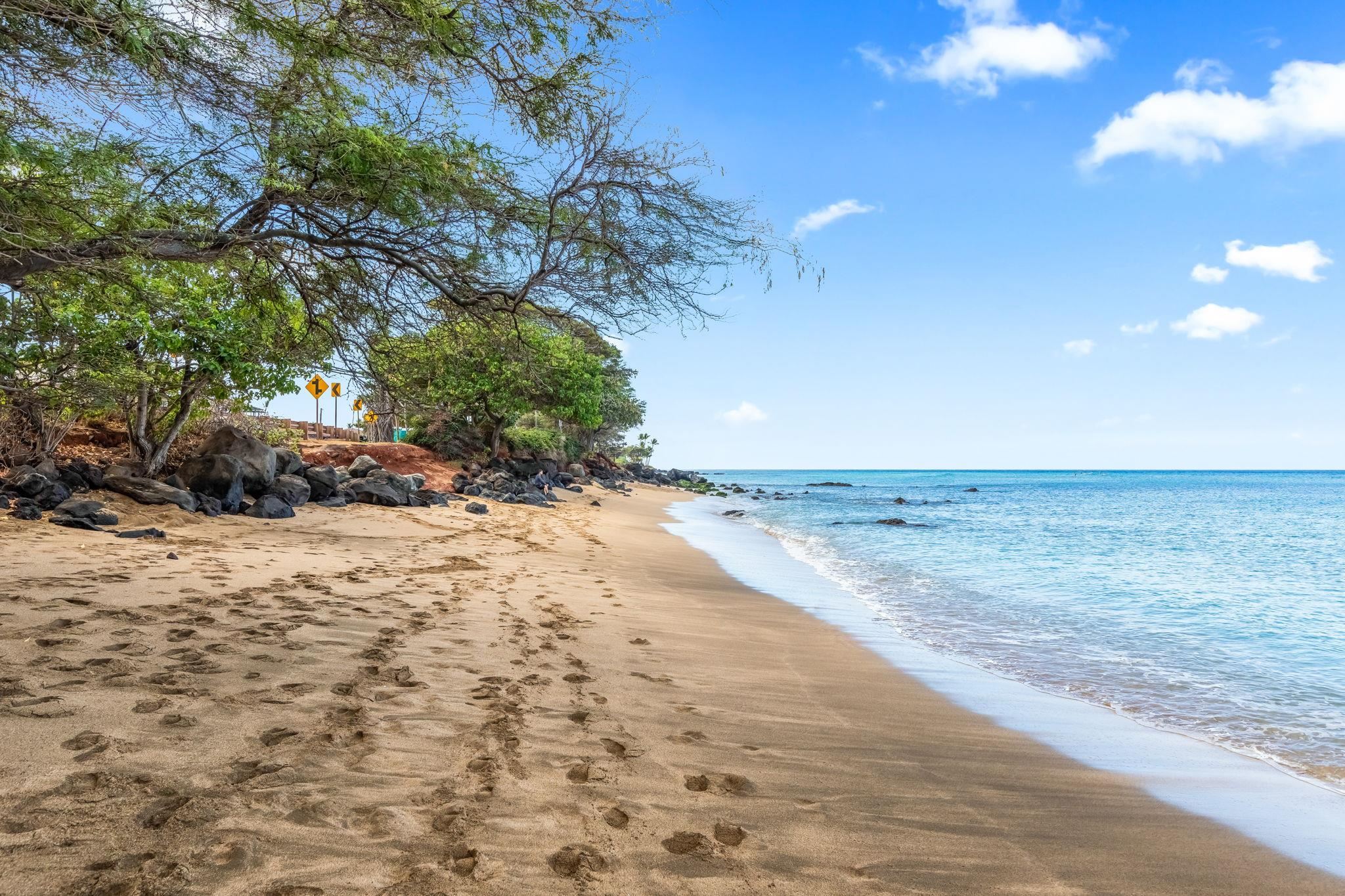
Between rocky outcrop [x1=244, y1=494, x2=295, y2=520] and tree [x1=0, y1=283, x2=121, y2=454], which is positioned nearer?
tree [x1=0, y1=283, x2=121, y2=454]

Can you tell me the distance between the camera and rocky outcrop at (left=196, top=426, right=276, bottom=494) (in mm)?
14609

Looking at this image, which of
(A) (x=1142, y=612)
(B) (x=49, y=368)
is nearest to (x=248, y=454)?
(B) (x=49, y=368)

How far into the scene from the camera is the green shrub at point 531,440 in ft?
116

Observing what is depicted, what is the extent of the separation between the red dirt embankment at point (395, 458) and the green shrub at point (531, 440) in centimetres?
481

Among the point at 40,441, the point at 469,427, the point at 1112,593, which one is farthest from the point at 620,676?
the point at 469,427

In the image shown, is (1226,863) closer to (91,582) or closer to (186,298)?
(91,582)

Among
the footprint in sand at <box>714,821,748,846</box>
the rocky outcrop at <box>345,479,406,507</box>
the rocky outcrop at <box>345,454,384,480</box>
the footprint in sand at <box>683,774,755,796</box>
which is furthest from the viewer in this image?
the rocky outcrop at <box>345,454,384,480</box>

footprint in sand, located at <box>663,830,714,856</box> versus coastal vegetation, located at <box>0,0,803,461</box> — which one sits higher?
coastal vegetation, located at <box>0,0,803,461</box>

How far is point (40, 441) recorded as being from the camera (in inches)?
577

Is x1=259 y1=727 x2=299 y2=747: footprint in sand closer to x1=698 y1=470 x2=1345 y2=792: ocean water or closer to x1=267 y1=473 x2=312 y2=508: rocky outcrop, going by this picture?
x1=698 y1=470 x2=1345 y2=792: ocean water

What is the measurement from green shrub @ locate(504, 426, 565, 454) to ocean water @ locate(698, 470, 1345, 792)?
13.3 metres

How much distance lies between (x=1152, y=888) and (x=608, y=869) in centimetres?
210

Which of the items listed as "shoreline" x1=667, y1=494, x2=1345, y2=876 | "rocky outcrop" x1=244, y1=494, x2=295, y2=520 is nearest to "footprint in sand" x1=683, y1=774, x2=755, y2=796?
"shoreline" x1=667, y1=494, x2=1345, y2=876

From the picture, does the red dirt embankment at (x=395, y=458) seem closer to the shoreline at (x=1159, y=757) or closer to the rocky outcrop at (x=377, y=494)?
the rocky outcrop at (x=377, y=494)
